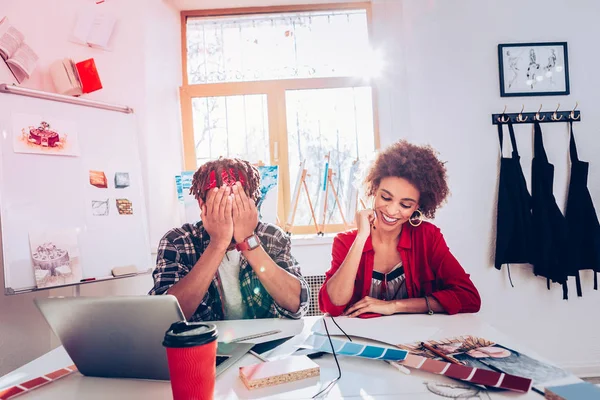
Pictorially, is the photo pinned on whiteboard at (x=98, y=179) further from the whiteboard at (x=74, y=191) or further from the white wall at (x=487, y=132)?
the white wall at (x=487, y=132)

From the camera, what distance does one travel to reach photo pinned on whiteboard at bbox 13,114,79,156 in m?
1.77

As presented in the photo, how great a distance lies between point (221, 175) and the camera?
1.44m

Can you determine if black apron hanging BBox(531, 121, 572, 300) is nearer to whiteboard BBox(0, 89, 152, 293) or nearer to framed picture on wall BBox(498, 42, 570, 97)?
framed picture on wall BBox(498, 42, 570, 97)

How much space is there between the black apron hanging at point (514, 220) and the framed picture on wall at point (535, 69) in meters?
0.42

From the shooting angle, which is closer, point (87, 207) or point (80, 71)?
point (87, 207)

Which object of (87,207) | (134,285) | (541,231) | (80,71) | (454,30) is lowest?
(134,285)

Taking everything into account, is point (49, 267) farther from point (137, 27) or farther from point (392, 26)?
point (392, 26)

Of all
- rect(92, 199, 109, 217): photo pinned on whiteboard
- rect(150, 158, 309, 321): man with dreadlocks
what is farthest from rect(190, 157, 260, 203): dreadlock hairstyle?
rect(92, 199, 109, 217): photo pinned on whiteboard

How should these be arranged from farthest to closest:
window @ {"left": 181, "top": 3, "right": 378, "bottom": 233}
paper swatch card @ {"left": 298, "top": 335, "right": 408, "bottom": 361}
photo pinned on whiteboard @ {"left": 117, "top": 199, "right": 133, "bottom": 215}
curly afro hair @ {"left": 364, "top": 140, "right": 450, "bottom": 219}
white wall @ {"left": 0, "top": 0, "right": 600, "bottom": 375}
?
window @ {"left": 181, "top": 3, "right": 378, "bottom": 233}
white wall @ {"left": 0, "top": 0, "right": 600, "bottom": 375}
photo pinned on whiteboard @ {"left": 117, "top": 199, "right": 133, "bottom": 215}
curly afro hair @ {"left": 364, "top": 140, "right": 450, "bottom": 219}
paper swatch card @ {"left": 298, "top": 335, "right": 408, "bottom": 361}

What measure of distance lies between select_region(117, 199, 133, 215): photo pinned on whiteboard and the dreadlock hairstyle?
2.57 feet

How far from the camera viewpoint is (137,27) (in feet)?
7.75

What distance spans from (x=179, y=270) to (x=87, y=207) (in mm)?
881

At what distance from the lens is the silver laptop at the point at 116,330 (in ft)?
2.37

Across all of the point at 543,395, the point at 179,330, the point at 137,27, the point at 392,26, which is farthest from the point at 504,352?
the point at 137,27
